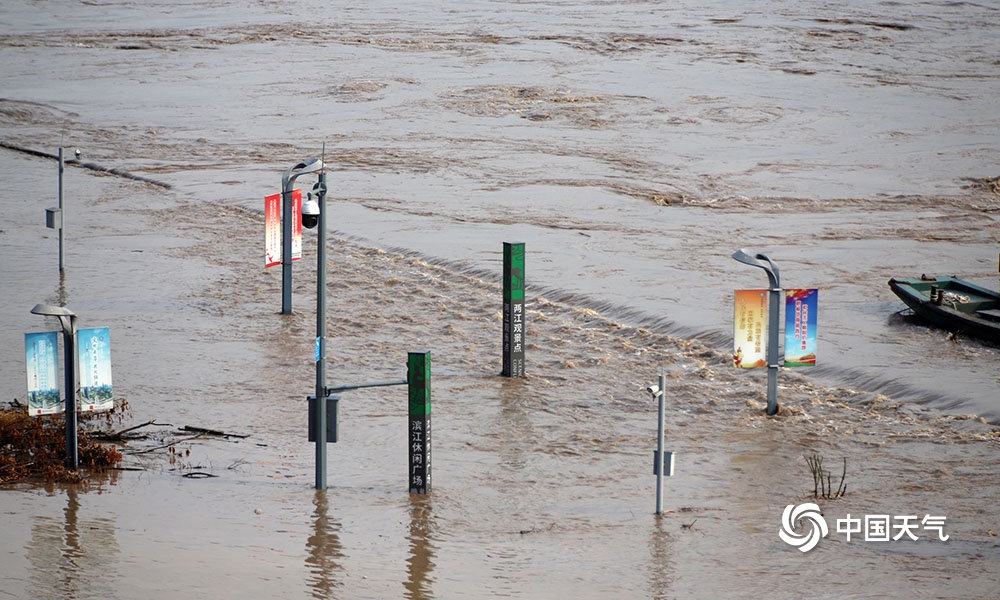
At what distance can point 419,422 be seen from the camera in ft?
35.8

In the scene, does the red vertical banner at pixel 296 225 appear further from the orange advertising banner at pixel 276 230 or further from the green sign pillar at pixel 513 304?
the green sign pillar at pixel 513 304

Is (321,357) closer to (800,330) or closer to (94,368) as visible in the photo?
(94,368)

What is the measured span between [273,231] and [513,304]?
4.16m

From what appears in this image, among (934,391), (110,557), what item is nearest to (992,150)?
(934,391)

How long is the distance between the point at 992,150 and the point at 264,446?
Answer: 2551 centimetres

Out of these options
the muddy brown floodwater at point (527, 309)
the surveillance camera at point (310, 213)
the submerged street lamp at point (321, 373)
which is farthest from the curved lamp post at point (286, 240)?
the submerged street lamp at point (321, 373)

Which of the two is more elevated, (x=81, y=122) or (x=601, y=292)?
(x=81, y=122)

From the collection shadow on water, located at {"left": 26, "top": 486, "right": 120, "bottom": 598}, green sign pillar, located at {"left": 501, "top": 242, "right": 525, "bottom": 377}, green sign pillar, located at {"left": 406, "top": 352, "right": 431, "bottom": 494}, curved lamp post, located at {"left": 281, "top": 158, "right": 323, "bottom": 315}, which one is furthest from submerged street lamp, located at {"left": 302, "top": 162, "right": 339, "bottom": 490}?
curved lamp post, located at {"left": 281, "top": 158, "right": 323, "bottom": 315}

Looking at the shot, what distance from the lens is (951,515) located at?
1084cm

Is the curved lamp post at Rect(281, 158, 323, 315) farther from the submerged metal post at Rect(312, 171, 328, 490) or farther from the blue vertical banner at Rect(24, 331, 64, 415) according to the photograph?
the blue vertical banner at Rect(24, 331, 64, 415)

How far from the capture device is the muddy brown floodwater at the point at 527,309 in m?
9.88

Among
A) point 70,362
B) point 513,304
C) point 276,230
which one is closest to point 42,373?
point 70,362

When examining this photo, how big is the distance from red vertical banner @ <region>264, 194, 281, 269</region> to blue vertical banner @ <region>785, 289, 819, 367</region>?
7015 millimetres

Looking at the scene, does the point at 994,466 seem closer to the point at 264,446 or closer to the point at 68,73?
the point at 264,446
